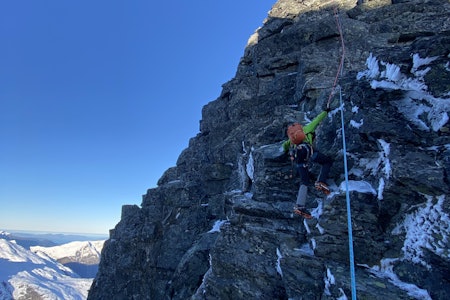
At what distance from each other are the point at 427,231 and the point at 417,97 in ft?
15.0

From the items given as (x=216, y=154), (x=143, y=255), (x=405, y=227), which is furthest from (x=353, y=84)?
(x=143, y=255)

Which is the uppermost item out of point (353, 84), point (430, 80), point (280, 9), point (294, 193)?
point (280, 9)

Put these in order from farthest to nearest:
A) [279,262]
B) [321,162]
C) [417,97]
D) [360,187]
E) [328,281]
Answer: [279,262] < [321,162] < [417,97] < [360,187] < [328,281]

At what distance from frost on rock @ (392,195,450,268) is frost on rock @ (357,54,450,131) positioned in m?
2.59

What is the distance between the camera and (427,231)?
6.81 metres

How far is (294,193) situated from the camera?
11781 mm

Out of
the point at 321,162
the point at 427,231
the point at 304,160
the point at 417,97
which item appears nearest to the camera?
the point at 427,231

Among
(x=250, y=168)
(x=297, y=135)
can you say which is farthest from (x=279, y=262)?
(x=250, y=168)

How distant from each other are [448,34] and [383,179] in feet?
16.0

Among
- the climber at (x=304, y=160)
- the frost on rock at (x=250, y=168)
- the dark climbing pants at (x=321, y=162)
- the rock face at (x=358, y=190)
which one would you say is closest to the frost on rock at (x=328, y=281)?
the rock face at (x=358, y=190)

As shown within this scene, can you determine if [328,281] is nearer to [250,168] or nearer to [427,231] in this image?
[427,231]

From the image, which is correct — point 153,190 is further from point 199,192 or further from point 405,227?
point 405,227

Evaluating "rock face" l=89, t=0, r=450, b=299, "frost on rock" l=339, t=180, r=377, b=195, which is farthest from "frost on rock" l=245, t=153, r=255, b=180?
"frost on rock" l=339, t=180, r=377, b=195

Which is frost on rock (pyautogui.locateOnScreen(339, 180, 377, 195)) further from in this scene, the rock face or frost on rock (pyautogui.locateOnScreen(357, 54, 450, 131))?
frost on rock (pyautogui.locateOnScreen(357, 54, 450, 131))
